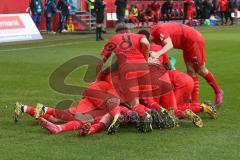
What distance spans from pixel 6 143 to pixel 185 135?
224cm

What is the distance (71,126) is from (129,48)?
136cm

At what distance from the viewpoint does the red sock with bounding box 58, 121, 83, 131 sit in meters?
7.90

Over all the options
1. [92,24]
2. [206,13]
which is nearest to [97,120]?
[92,24]

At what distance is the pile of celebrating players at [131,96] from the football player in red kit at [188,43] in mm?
21

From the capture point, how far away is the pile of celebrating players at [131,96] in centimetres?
788

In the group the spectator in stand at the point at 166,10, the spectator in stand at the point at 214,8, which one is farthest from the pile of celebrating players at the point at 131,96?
the spectator in stand at the point at 214,8

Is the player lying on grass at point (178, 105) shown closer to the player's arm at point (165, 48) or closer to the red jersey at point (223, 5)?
the player's arm at point (165, 48)

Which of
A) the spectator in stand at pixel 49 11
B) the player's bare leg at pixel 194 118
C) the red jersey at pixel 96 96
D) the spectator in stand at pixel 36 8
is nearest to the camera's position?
the player's bare leg at pixel 194 118

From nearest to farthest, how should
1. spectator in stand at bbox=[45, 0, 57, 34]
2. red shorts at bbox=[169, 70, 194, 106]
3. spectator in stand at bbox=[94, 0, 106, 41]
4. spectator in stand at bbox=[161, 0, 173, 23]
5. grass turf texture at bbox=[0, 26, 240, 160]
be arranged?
grass turf texture at bbox=[0, 26, 240, 160], red shorts at bbox=[169, 70, 194, 106], spectator in stand at bbox=[94, 0, 106, 41], spectator in stand at bbox=[45, 0, 57, 34], spectator in stand at bbox=[161, 0, 173, 23]

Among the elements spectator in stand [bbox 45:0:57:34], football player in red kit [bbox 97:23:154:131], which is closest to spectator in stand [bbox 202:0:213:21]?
spectator in stand [bbox 45:0:57:34]

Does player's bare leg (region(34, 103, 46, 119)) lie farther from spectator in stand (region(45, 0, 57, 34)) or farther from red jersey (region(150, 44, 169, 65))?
spectator in stand (region(45, 0, 57, 34))

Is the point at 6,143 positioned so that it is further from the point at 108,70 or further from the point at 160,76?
the point at 160,76

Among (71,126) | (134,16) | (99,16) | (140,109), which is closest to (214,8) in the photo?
(134,16)

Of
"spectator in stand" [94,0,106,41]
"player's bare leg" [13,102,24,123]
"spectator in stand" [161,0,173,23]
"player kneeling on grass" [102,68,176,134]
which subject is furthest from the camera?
"spectator in stand" [161,0,173,23]
